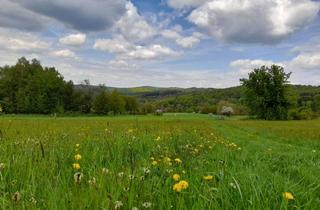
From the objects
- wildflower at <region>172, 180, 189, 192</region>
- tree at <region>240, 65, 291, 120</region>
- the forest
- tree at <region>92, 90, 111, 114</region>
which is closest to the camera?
wildflower at <region>172, 180, 189, 192</region>

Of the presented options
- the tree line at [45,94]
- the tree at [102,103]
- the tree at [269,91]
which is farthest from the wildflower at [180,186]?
the tree at [102,103]

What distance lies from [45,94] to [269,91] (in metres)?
61.7

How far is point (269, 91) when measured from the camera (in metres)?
64.6

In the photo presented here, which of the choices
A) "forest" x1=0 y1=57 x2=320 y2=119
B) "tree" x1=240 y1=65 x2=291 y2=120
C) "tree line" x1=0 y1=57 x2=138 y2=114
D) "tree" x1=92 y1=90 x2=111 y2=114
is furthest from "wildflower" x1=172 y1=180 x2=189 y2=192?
"tree" x1=92 y1=90 x2=111 y2=114

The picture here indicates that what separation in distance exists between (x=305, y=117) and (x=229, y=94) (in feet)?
235

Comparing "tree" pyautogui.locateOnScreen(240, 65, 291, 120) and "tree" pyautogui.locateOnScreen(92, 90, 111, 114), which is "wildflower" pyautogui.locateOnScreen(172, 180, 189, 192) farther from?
"tree" pyautogui.locateOnScreen(92, 90, 111, 114)

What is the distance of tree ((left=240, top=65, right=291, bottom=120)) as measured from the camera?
210ft

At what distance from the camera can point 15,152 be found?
4.75 metres

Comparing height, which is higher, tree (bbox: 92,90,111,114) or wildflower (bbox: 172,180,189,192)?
wildflower (bbox: 172,180,189,192)

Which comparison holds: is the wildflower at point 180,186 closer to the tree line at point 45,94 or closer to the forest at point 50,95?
the forest at point 50,95

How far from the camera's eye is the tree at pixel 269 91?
6394cm

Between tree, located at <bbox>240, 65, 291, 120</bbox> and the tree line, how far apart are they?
43.9 meters

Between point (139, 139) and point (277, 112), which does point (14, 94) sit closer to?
point (277, 112)

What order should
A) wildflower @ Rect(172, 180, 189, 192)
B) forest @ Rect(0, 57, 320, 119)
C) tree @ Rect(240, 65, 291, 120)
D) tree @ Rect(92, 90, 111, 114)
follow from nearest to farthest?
wildflower @ Rect(172, 180, 189, 192) → tree @ Rect(240, 65, 291, 120) → forest @ Rect(0, 57, 320, 119) → tree @ Rect(92, 90, 111, 114)
